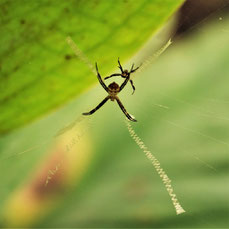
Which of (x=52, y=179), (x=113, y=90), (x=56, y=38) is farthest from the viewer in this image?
(x=113, y=90)

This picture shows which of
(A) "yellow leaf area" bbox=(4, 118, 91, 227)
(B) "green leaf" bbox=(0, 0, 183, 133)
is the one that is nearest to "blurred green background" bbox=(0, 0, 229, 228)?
(A) "yellow leaf area" bbox=(4, 118, 91, 227)

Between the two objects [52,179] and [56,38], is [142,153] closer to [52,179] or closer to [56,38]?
[52,179]

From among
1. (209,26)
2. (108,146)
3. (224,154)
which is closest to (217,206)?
(224,154)

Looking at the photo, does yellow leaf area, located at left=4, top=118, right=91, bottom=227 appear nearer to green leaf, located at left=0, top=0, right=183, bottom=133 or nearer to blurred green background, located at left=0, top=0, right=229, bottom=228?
blurred green background, located at left=0, top=0, right=229, bottom=228

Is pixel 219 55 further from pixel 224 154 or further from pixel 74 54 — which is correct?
pixel 74 54

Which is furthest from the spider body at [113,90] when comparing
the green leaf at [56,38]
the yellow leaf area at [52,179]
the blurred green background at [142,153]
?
the green leaf at [56,38]

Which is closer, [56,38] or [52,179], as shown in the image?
[56,38]

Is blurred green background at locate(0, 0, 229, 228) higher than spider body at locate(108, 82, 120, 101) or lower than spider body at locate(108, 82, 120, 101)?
lower

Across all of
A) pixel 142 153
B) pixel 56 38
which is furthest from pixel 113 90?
pixel 56 38

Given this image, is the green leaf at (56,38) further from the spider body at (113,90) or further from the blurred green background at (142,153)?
the spider body at (113,90)

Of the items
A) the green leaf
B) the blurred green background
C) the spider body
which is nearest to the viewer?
the green leaf
